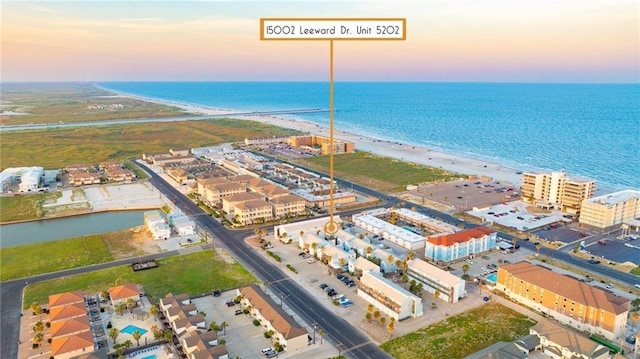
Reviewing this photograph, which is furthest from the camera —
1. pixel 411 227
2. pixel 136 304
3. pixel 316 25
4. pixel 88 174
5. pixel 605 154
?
pixel 605 154

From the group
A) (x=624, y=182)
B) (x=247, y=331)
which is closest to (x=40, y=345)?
(x=247, y=331)

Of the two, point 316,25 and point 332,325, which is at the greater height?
point 316,25

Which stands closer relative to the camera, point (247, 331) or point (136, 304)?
point (247, 331)

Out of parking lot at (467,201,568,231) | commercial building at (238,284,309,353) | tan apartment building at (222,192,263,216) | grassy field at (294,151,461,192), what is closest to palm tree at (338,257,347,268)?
commercial building at (238,284,309,353)

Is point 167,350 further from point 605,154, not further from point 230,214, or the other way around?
point 605,154

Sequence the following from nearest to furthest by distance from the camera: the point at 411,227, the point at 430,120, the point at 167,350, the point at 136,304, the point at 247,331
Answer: the point at 167,350 < the point at 247,331 < the point at 136,304 < the point at 411,227 < the point at 430,120

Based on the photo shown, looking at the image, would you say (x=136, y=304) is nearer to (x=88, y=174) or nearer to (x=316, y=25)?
(x=316, y=25)

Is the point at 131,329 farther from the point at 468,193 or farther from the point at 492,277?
the point at 468,193

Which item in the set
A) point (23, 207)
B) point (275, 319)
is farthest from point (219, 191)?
point (275, 319)
